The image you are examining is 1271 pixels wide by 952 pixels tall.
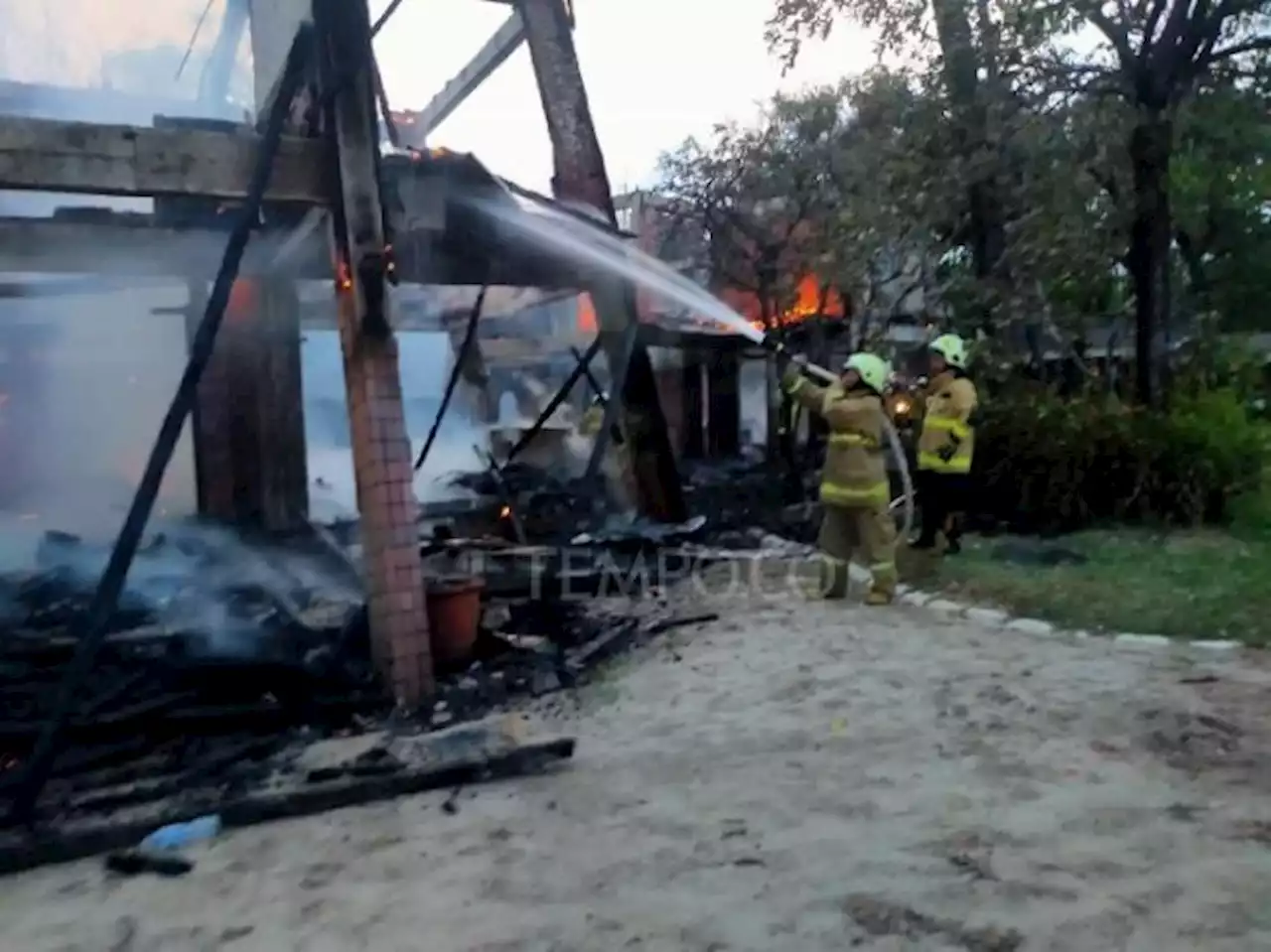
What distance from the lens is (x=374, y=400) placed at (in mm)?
6090

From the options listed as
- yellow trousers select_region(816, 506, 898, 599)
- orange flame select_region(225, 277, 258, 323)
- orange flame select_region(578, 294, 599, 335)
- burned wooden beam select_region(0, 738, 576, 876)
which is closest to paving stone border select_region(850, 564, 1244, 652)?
yellow trousers select_region(816, 506, 898, 599)

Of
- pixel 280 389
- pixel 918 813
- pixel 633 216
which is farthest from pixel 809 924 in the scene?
pixel 633 216

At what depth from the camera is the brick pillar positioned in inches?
240

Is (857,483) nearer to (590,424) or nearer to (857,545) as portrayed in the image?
(857,545)

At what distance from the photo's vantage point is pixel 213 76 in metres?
11.3

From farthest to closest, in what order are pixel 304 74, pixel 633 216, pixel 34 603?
1. pixel 633 216
2. pixel 34 603
3. pixel 304 74

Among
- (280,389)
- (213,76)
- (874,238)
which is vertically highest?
(213,76)

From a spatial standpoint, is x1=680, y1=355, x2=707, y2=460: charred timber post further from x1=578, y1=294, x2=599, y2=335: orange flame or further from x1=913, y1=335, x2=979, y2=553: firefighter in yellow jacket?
x1=913, y1=335, x2=979, y2=553: firefighter in yellow jacket

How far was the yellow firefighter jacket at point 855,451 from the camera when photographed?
336 inches

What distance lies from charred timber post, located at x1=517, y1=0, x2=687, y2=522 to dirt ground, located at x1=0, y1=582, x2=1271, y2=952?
15.0 feet

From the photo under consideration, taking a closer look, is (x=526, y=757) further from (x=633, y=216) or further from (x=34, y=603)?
(x=633, y=216)

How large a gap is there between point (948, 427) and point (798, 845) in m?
6.65

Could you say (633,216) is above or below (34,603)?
above

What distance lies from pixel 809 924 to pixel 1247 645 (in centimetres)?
461
